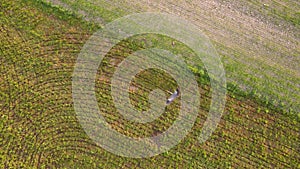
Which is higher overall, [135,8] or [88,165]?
[135,8]

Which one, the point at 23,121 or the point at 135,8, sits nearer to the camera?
the point at 23,121

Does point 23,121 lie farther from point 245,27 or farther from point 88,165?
point 245,27

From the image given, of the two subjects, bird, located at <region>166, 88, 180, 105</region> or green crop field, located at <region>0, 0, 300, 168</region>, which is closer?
green crop field, located at <region>0, 0, 300, 168</region>

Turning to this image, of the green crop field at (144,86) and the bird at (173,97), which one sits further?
the bird at (173,97)

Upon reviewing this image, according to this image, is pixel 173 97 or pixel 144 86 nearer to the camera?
pixel 173 97

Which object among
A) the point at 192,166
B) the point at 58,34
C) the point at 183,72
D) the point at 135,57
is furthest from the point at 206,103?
the point at 58,34

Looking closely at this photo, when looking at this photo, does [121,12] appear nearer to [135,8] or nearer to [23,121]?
[135,8]

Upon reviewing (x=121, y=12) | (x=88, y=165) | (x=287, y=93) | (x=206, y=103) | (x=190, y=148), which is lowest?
(x=88, y=165)
